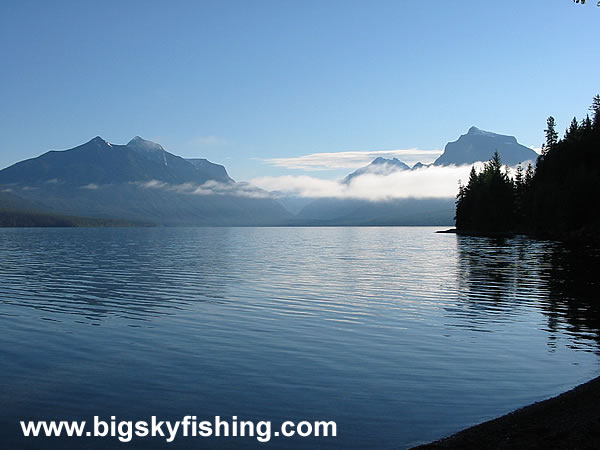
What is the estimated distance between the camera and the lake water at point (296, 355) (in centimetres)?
1778

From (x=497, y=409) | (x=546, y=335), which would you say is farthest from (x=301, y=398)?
(x=546, y=335)

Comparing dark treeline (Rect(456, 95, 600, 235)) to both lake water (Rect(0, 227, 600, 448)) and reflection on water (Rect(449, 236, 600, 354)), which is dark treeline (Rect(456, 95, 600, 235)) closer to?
reflection on water (Rect(449, 236, 600, 354))

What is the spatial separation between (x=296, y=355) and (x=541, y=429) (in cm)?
1282

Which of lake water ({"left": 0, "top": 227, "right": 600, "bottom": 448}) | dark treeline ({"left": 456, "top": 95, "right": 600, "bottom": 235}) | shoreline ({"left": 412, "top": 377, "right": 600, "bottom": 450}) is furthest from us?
dark treeline ({"left": 456, "top": 95, "right": 600, "bottom": 235})

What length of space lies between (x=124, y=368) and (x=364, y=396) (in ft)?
33.9

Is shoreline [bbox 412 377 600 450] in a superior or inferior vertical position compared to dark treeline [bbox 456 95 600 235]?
inferior

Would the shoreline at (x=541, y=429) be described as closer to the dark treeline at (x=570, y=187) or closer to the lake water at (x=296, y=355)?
the lake water at (x=296, y=355)

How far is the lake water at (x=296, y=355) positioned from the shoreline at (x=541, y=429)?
122 centimetres

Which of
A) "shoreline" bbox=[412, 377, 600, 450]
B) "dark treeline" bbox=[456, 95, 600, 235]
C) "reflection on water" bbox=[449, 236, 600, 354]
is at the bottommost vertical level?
"reflection on water" bbox=[449, 236, 600, 354]

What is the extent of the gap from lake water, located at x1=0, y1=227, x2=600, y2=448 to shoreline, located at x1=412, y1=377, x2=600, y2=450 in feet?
3.99

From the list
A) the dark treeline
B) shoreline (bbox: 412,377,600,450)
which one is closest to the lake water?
shoreline (bbox: 412,377,600,450)

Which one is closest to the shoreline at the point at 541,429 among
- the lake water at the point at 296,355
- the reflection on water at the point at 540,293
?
the lake water at the point at 296,355

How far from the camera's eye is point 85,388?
20.3 metres

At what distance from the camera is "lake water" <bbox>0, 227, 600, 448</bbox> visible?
17781 millimetres
